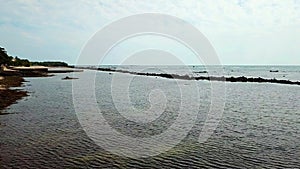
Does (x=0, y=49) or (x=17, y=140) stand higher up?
(x=0, y=49)

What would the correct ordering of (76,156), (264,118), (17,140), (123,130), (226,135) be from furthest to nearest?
(264,118) < (123,130) < (226,135) < (17,140) < (76,156)

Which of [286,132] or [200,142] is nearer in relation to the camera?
[200,142]

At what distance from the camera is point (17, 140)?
19.1 m

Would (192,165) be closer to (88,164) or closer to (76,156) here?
(88,164)

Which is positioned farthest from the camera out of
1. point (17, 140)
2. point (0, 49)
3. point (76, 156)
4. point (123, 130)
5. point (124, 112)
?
point (0, 49)

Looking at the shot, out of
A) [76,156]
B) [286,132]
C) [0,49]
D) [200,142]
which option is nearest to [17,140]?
[76,156]

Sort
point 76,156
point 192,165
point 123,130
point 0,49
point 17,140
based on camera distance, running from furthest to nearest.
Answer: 1. point 0,49
2. point 123,130
3. point 17,140
4. point 76,156
5. point 192,165

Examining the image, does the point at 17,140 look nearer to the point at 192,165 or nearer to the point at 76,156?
the point at 76,156

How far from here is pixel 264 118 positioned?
92.0 feet

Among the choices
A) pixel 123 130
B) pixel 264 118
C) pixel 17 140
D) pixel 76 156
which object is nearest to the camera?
pixel 76 156

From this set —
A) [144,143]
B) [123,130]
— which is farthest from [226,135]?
[123,130]

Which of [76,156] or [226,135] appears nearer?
[76,156]

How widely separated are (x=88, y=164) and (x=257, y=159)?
8860 millimetres

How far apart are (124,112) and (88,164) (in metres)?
16.5
